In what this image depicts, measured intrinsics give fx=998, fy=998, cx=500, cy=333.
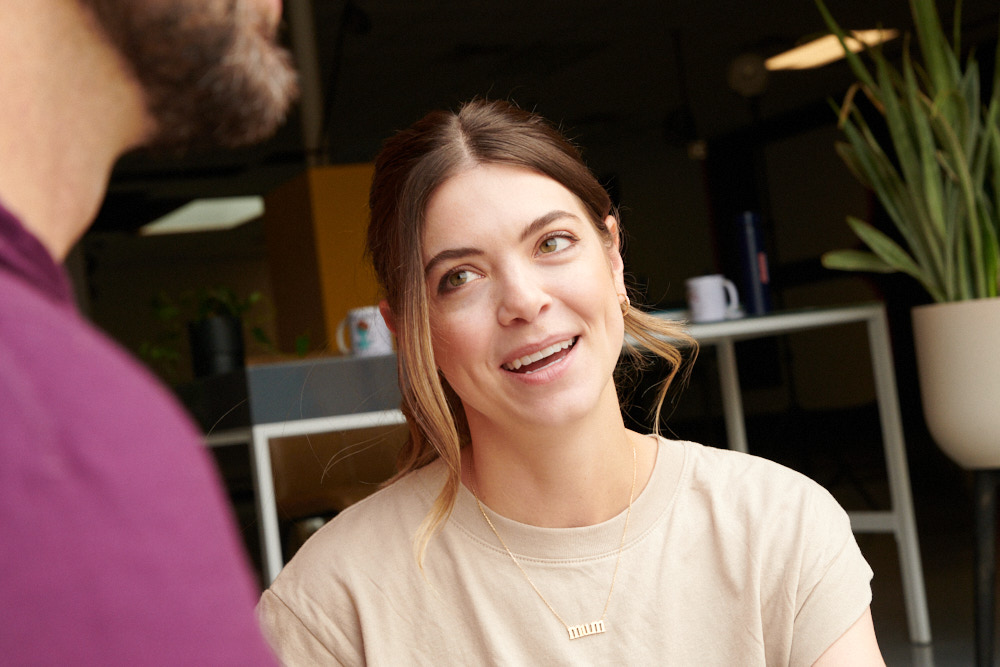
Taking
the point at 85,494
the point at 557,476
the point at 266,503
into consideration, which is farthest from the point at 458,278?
the point at 266,503

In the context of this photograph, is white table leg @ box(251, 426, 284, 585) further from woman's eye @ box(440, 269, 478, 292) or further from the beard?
the beard

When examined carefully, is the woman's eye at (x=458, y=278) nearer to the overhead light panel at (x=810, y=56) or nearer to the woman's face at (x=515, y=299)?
the woman's face at (x=515, y=299)

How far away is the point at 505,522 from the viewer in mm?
1271

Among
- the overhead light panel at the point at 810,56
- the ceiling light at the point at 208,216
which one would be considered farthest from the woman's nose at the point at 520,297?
the ceiling light at the point at 208,216

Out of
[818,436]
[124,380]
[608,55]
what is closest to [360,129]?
[608,55]

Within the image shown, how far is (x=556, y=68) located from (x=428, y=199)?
22.3ft

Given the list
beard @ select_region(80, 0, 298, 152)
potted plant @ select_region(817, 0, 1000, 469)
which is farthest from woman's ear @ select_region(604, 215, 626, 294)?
potted plant @ select_region(817, 0, 1000, 469)

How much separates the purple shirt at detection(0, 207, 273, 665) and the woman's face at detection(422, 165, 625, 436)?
842 millimetres

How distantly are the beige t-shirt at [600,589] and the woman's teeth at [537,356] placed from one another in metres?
0.21

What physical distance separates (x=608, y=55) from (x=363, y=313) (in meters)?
5.58

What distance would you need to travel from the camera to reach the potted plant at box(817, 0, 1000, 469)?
249 centimetres

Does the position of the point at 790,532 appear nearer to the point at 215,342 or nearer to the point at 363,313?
the point at 363,313

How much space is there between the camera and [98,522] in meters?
0.33

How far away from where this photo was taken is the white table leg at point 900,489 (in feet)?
9.66
